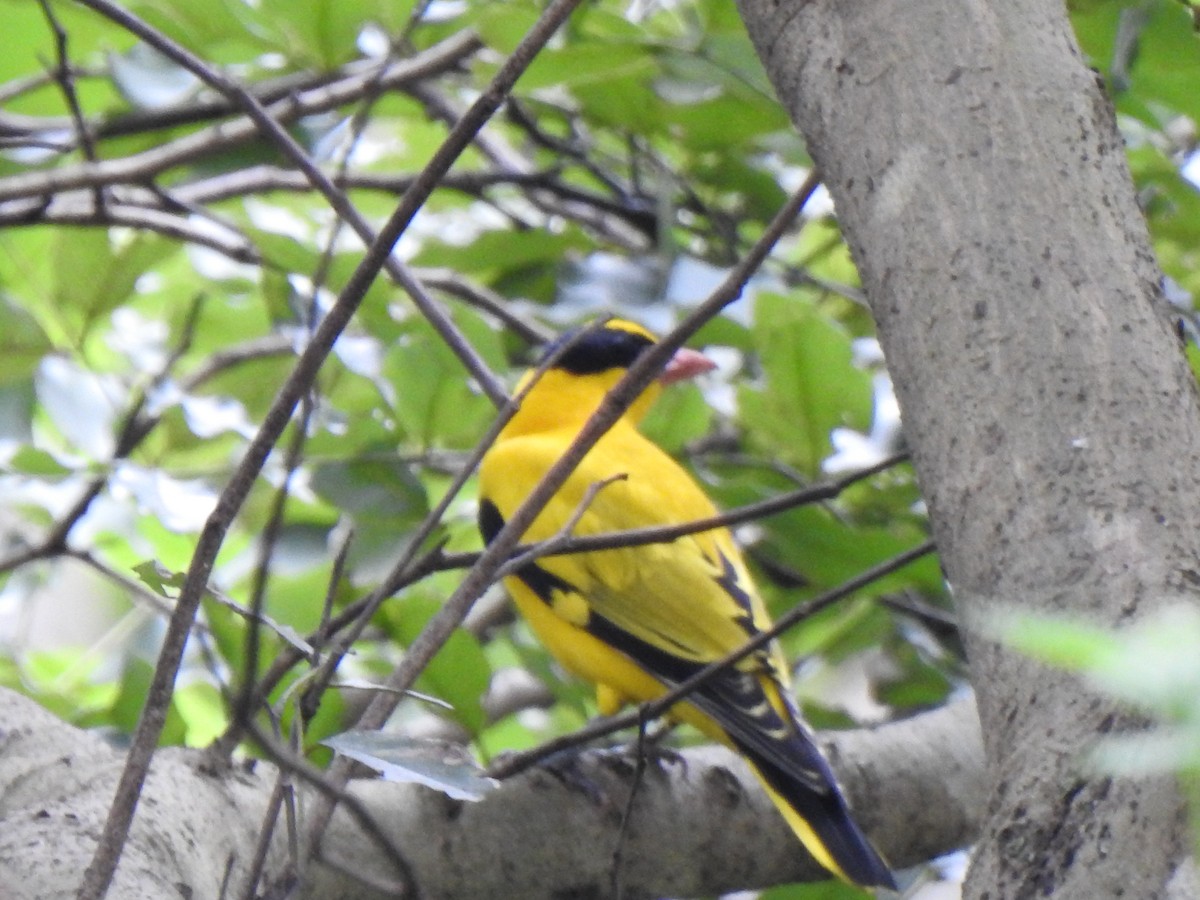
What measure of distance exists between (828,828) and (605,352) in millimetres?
2097

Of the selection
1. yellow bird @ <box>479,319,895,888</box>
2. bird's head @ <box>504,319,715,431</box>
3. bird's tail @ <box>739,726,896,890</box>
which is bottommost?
bird's tail @ <box>739,726,896,890</box>

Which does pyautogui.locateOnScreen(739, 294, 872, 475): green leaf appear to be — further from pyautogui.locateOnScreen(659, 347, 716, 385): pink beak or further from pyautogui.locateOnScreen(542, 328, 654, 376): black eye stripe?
pyautogui.locateOnScreen(542, 328, 654, 376): black eye stripe

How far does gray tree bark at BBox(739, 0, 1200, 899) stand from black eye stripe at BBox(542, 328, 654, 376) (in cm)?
259

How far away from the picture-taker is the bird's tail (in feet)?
7.30

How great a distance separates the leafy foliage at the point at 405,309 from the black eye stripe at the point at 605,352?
1.05 ft

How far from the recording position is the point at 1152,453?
3.56 ft

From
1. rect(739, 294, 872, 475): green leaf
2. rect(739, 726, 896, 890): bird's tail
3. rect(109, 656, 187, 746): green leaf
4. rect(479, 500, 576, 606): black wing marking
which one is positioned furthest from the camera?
rect(479, 500, 576, 606): black wing marking

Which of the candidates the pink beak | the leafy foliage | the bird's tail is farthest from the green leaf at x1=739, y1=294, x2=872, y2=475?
the bird's tail

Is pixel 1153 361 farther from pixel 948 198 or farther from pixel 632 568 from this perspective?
pixel 632 568

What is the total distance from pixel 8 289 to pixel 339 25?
107 cm

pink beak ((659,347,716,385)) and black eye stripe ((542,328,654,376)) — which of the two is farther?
black eye stripe ((542,328,654,376))

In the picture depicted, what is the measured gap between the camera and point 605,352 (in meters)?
4.11

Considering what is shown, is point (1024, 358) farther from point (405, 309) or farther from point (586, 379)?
point (586, 379)

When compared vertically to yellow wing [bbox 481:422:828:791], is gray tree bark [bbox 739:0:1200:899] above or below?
above
